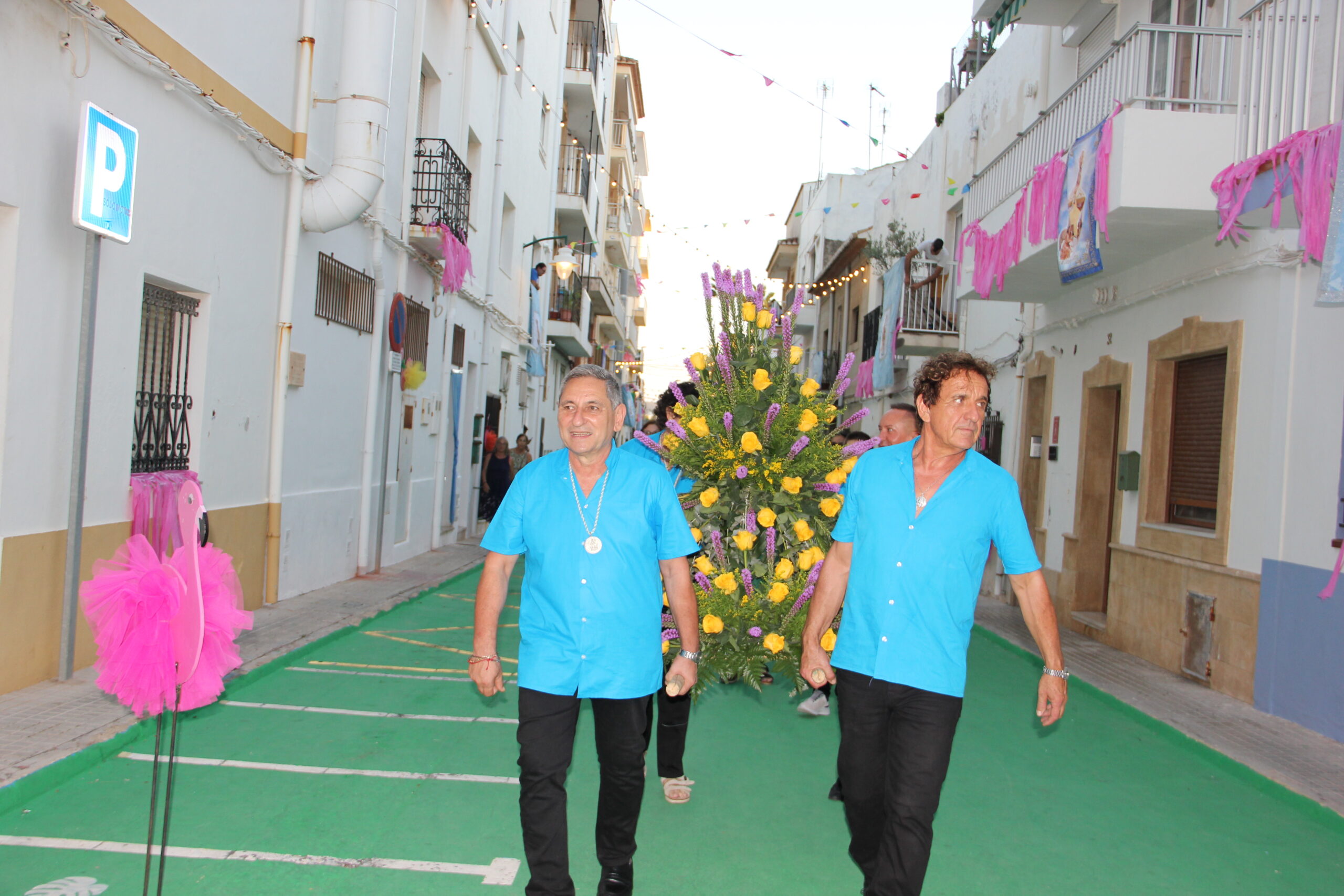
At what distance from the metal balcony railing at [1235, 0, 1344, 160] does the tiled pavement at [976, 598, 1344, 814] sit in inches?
163

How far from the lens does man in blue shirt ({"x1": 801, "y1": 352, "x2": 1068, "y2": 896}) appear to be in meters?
3.26

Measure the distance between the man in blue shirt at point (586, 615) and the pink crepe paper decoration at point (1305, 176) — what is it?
15.8 ft

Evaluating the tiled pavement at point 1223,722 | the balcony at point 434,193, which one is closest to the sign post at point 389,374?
the balcony at point 434,193

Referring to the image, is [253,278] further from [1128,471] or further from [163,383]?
[1128,471]

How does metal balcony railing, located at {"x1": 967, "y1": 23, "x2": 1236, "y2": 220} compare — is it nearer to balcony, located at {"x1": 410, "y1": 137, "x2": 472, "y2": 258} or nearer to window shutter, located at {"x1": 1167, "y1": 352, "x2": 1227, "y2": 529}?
window shutter, located at {"x1": 1167, "y1": 352, "x2": 1227, "y2": 529}

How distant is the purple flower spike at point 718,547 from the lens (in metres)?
4.89

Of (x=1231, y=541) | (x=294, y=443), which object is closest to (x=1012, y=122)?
(x=1231, y=541)

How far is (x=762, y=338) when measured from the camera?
514 cm

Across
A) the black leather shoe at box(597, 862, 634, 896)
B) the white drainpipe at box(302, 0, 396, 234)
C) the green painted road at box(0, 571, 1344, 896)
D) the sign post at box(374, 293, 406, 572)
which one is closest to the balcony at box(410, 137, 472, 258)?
the sign post at box(374, 293, 406, 572)

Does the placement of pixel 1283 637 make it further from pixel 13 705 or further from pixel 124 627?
pixel 13 705

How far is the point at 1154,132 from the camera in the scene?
27.2 ft

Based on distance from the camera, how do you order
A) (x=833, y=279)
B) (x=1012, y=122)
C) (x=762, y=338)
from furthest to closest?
(x=833, y=279) → (x=1012, y=122) → (x=762, y=338)

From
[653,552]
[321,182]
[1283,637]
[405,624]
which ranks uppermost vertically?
[321,182]

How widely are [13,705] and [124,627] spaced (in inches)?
125
